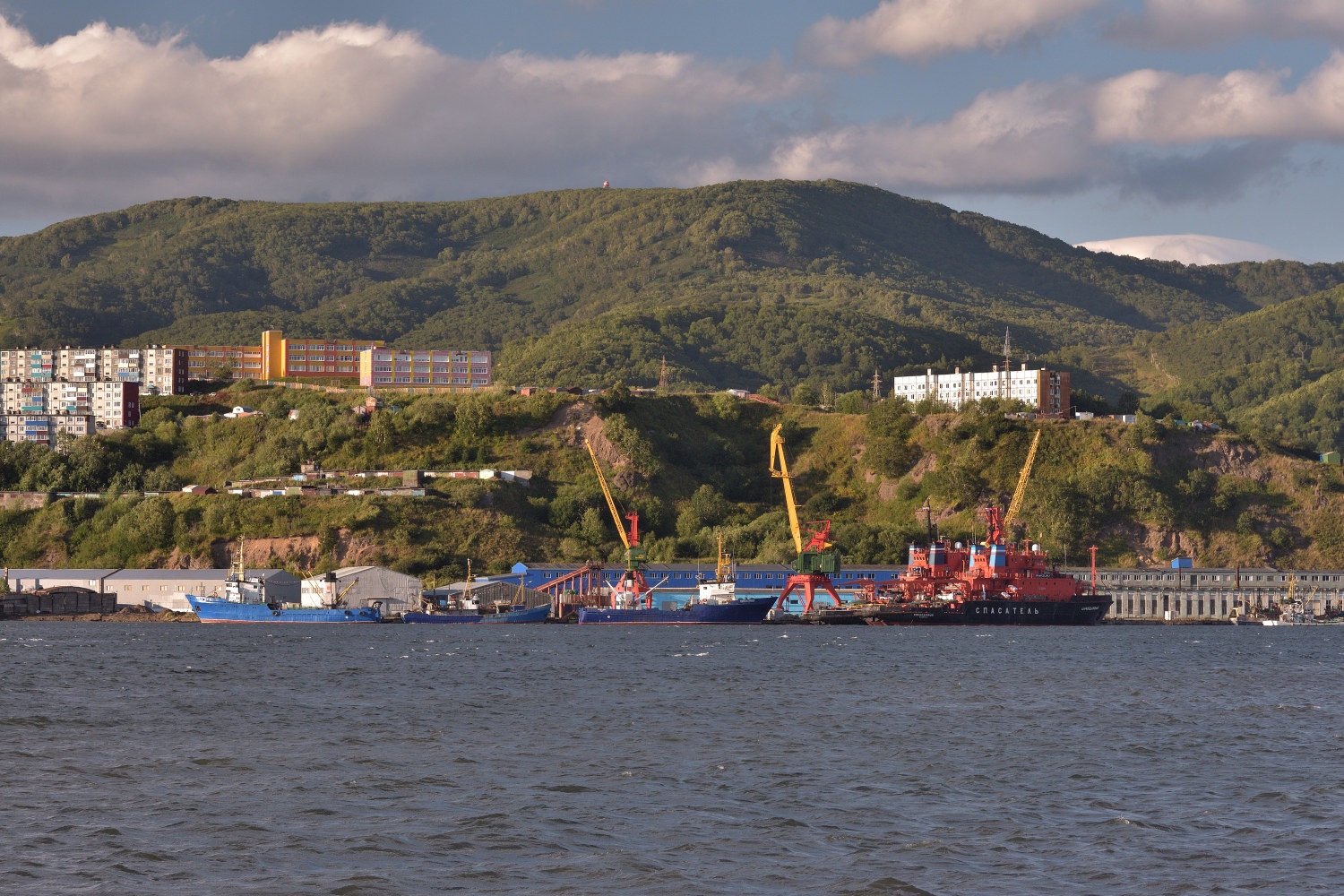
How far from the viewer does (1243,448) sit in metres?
173

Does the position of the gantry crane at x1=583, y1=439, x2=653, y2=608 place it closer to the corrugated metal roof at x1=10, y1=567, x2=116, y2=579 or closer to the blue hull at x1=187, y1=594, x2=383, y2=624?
the blue hull at x1=187, y1=594, x2=383, y2=624

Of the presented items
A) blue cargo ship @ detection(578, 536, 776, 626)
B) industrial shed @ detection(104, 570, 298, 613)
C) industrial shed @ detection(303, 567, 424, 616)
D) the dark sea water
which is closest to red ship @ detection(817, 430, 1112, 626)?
blue cargo ship @ detection(578, 536, 776, 626)

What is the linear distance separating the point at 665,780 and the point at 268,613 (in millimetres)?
100457

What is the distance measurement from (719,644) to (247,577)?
54.9 meters

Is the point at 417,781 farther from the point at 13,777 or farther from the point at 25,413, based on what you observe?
the point at 25,413

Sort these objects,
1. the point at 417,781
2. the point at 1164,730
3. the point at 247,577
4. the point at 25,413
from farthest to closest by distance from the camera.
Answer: the point at 25,413, the point at 247,577, the point at 1164,730, the point at 417,781

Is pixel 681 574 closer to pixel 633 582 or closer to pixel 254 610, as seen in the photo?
pixel 633 582

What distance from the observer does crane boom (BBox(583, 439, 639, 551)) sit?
15138 centimetres

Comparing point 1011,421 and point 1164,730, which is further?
point 1011,421

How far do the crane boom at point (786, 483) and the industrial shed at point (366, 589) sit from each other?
3426 cm

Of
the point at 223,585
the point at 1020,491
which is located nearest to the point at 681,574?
the point at 1020,491

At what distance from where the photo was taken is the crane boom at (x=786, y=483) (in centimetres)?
15325

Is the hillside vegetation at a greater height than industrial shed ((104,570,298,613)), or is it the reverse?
the hillside vegetation

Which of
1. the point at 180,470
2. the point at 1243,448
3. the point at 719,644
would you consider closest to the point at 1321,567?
the point at 1243,448
